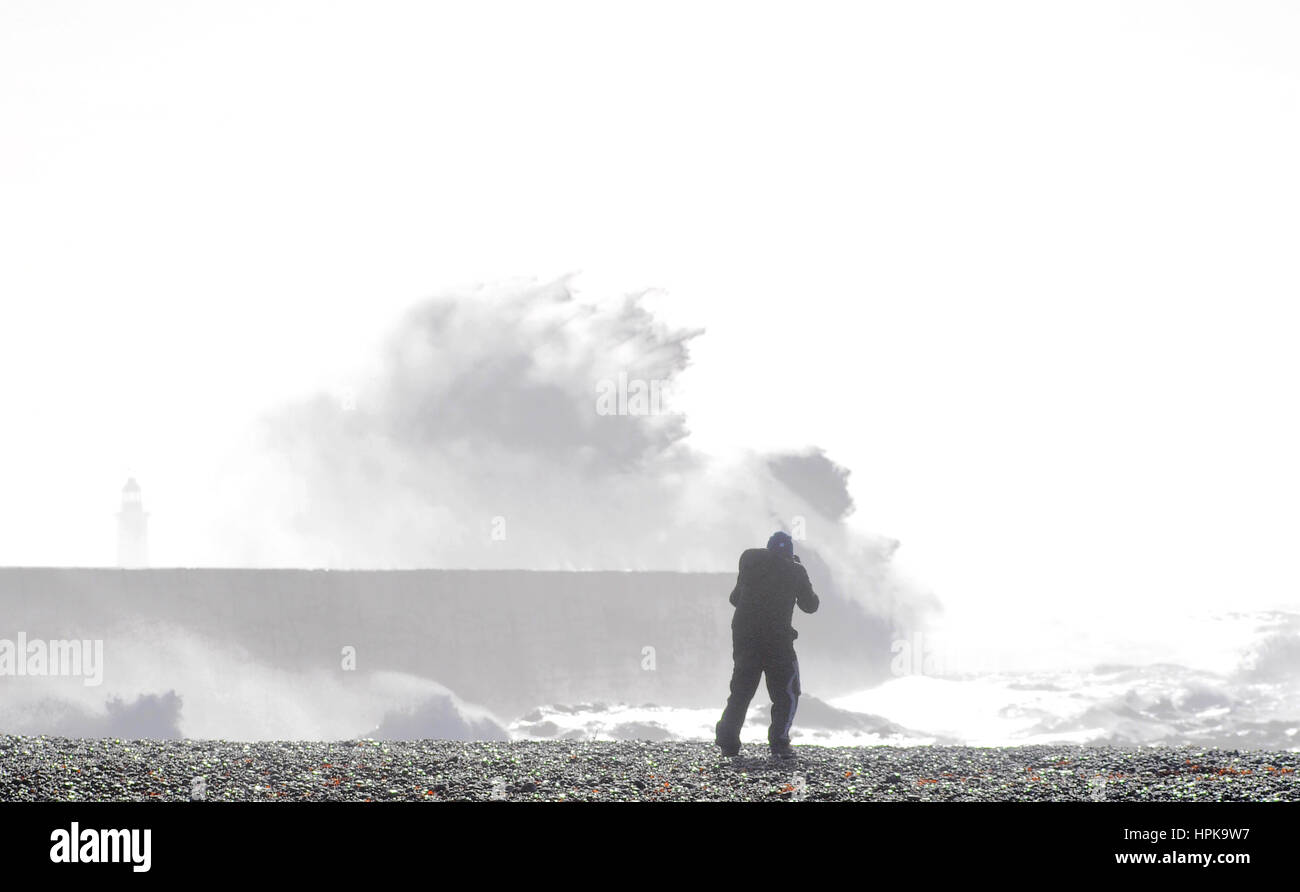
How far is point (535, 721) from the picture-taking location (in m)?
34.6

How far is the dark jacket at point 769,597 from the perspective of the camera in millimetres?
10055

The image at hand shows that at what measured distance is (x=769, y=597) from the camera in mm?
10086

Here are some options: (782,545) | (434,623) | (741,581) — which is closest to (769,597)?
(741,581)

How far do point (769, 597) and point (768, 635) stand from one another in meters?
0.29

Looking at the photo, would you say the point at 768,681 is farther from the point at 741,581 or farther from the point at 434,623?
the point at 434,623

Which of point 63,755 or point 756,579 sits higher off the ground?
point 756,579

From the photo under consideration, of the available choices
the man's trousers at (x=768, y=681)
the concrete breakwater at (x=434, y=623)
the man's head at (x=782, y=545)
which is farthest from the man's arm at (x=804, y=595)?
the concrete breakwater at (x=434, y=623)

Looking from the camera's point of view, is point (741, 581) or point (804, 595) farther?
point (741, 581)

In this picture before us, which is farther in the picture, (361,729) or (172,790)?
(361,729)

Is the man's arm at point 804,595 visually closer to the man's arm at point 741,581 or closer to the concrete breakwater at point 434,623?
the man's arm at point 741,581
